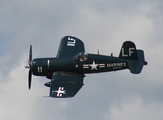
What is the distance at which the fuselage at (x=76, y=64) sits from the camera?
37.0 m

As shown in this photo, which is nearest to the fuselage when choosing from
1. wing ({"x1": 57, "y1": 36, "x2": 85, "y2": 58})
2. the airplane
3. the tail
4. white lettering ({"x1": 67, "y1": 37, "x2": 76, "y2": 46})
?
the airplane

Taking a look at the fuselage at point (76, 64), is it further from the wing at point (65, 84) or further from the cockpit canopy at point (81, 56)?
the wing at point (65, 84)

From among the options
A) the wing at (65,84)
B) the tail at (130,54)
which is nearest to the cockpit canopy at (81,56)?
the wing at (65,84)

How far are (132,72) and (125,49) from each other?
2162 mm

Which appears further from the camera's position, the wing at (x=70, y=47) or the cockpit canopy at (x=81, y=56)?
the wing at (x=70, y=47)

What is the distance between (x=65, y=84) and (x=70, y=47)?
5.06 meters

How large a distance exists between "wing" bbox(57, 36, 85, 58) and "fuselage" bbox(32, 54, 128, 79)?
88.0 inches

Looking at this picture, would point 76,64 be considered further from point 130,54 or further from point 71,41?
point 71,41

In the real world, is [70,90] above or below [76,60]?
below

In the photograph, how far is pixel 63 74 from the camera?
37.0 meters

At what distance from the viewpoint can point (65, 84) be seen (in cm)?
3603

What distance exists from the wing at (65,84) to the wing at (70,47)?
2.83m

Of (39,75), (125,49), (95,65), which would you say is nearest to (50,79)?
(39,75)

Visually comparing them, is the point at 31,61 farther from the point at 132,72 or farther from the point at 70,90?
the point at 132,72
